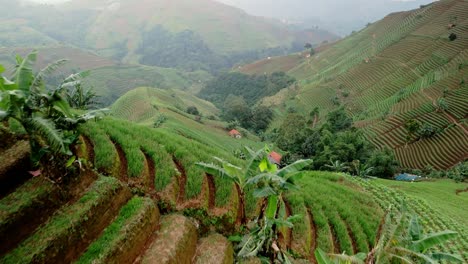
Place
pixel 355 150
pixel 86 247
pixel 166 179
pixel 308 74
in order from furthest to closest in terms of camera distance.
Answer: pixel 308 74, pixel 355 150, pixel 166 179, pixel 86 247

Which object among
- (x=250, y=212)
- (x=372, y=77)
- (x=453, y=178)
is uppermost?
(x=250, y=212)

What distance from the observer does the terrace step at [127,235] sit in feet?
16.8

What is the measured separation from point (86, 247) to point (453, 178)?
34.1 m

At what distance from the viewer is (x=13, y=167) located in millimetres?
5496

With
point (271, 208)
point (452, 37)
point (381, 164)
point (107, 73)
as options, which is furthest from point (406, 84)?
point (107, 73)

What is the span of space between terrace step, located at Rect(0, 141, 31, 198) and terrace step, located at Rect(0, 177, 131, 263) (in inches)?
37.2

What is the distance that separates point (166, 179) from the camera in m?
7.45

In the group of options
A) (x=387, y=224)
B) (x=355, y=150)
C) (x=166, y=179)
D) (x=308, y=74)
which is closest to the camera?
(x=387, y=224)

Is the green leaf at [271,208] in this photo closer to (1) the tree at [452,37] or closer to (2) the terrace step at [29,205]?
(2) the terrace step at [29,205]

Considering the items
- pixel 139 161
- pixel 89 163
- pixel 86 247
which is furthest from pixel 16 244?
pixel 139 161

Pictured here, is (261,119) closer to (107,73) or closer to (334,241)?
(334,241)

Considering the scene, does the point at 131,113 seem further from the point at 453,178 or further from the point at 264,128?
the point at 453,178

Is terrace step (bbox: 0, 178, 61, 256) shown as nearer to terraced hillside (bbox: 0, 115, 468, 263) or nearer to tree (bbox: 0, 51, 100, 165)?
terraced hillside (bbox: 0, 115, 468, 263)

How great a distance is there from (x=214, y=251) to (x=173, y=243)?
97cm
